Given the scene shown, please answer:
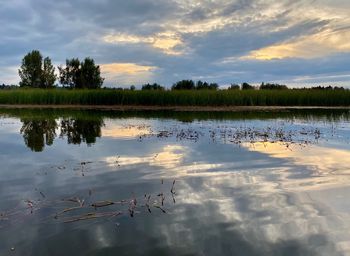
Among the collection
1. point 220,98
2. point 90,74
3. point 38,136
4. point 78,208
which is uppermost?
point 90,74

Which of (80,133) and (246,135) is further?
(80,133)

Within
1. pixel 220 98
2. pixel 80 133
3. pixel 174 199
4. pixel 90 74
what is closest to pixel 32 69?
pixel 90 74

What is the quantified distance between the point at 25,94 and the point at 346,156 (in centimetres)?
4507

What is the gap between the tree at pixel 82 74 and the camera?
72.9 metres

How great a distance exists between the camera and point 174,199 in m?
8.11

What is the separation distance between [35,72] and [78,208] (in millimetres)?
71050

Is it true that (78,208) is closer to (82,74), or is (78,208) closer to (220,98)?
(220,98)

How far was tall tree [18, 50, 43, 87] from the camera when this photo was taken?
2879 inches

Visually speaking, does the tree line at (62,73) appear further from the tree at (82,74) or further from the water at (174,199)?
the water at (174,199)

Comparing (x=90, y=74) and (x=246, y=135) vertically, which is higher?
(x=90, y=74)

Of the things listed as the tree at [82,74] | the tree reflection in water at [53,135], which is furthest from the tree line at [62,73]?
the tree reflection in water at [53,135]

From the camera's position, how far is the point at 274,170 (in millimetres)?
10906

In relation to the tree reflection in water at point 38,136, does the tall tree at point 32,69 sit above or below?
above

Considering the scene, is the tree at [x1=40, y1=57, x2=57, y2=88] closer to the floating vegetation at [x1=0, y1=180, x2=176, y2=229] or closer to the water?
the water
